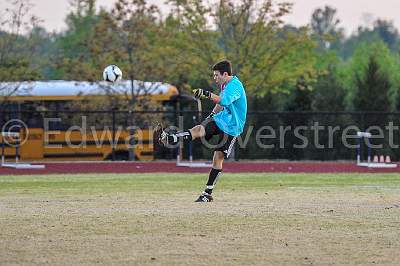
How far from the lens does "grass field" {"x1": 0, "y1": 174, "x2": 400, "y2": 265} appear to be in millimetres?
9898

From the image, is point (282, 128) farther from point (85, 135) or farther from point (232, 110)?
point (232, 110)

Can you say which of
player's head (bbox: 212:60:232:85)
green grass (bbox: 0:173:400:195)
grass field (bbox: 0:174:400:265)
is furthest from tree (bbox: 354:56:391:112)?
player's head (bbox: 212:60:232:85)

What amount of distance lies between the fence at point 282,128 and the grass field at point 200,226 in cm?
1806

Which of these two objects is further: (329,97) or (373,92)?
(329,97)

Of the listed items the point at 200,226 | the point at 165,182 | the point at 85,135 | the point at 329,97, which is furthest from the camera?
the point at 329,97

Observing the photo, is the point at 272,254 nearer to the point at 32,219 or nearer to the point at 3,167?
the point at 32,219

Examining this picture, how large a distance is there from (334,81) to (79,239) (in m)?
35.4

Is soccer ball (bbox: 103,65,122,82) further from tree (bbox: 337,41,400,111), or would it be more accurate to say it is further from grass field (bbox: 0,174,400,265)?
tree (bbox: 337,41,400,111)

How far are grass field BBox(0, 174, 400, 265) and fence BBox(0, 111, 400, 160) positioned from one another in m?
18.1

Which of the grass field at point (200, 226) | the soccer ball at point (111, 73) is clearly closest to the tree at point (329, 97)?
the soccer ball at point (111, 73)

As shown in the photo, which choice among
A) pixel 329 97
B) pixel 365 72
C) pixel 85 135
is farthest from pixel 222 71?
pixel 365 72

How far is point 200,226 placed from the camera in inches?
472

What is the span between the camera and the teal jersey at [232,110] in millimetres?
15570

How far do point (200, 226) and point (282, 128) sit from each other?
89.5ft
